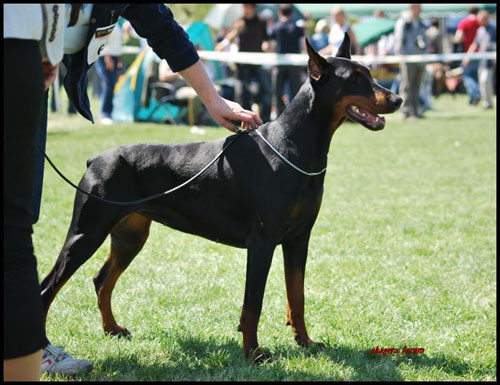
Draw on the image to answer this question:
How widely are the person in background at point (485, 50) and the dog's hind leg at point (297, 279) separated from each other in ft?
47.9

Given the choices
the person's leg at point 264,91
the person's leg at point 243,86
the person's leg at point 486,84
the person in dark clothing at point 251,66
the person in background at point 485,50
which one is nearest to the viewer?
the person's leg at point 243,86

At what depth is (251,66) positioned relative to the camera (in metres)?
13.0

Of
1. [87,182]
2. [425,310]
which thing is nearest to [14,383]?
[87,182]

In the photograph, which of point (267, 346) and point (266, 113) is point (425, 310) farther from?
point (266, 113)

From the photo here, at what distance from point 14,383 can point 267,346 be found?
1468 millimetres

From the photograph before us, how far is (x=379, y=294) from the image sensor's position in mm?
4117

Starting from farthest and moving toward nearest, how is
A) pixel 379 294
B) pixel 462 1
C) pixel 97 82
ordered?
pixel 462 1 < pixel 97 82 < pixel 379 294

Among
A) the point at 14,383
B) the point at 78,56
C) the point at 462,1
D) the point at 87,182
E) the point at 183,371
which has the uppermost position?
the point at 462,1

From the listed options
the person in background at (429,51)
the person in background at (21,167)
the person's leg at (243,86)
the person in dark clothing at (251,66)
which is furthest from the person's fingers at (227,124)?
the person in background at (429,51)

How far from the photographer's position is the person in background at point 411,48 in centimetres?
1460

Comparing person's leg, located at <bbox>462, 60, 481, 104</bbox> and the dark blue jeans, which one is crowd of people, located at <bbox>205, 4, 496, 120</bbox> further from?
the dark blue jeans

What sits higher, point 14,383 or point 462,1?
point 462,1

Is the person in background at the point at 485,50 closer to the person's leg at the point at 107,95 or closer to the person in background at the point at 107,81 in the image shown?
the person in background at the point at 107,81

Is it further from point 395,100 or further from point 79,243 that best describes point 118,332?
point 395,100
